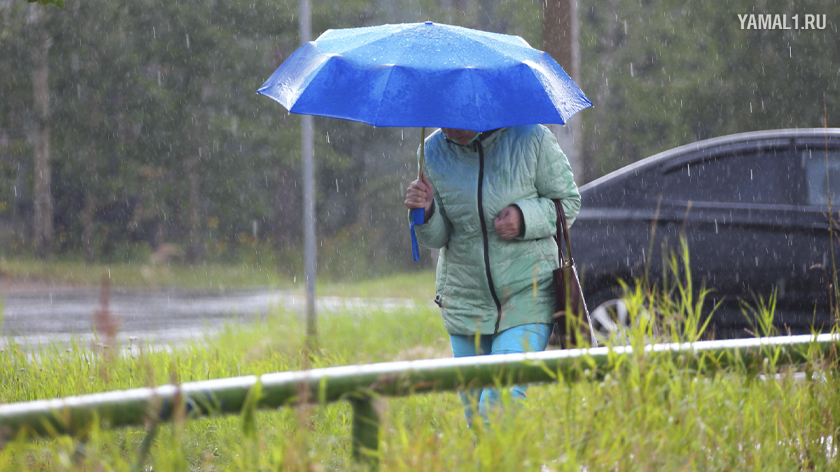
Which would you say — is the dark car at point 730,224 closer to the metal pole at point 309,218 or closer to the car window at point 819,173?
the car window at point 819,173

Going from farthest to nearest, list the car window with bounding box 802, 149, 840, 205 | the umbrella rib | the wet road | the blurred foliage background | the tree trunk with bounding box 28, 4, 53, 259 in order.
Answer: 1. the tree trunk with bounding box 28, 4, 53, 259
2. the blurred foliage background
3. the wet road
4. the car window with bounding box 802, 149, 840, 205
5. the umbrella rib

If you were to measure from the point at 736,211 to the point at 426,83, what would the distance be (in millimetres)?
3384

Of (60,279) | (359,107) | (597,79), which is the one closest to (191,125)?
(60,279)

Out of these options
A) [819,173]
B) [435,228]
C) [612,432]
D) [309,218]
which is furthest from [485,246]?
[309,218]

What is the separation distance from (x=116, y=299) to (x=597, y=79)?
590 inches

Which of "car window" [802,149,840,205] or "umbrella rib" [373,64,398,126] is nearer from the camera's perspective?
"umbrella rib" [373,64,398,126]

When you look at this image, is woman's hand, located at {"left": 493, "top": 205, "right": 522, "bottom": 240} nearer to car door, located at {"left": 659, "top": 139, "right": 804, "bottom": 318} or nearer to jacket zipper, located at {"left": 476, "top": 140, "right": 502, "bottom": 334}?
jacket zipper, located at {"left": 476, "top": 140, "right": 502, "bottom": 334}

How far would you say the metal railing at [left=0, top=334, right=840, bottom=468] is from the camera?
185cm

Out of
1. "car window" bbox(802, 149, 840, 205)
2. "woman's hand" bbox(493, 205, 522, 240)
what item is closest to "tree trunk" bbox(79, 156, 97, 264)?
"car window" bbox(802, 149, 840, 205)

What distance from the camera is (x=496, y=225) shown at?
10.8 feet

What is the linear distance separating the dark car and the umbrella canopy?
2.57 m

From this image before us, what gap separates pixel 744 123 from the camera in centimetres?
2023

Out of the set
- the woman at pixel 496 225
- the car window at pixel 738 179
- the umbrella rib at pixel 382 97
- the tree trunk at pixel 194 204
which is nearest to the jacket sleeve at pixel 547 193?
the woman at pixel 496 225

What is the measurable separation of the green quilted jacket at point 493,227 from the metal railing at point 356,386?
2.84 ft
